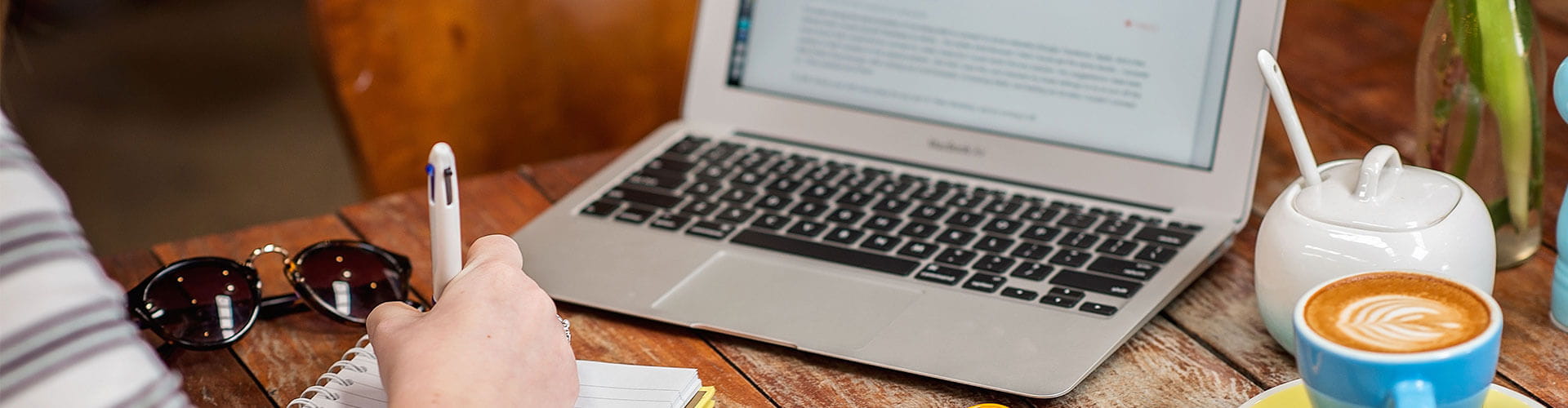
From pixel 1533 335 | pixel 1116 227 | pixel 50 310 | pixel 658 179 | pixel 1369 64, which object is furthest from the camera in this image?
pixel 1369 64

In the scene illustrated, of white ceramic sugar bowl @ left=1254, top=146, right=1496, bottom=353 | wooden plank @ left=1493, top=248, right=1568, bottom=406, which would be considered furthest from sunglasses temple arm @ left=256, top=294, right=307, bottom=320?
wooden plank @ left=1493, top=248, right=1568, bottom=406

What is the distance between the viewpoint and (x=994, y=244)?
31.3 inches

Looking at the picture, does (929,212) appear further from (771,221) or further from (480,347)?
(480,347)

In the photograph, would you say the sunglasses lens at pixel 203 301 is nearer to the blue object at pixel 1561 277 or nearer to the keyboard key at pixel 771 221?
the keyboard key at pixel 771 221

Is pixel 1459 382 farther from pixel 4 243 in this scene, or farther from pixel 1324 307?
pixel 4 243

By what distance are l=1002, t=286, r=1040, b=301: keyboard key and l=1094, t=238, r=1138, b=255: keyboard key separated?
67 mm

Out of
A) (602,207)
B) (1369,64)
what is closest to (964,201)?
(602,207)

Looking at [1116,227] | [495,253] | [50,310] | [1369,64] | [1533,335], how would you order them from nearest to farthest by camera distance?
[50,310]
[495,253]
[1533,335]
[1116,227]
[1369,64]

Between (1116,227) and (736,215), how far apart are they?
23 centimetres

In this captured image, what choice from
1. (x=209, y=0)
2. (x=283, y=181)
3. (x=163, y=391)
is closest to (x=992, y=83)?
(x=163, y=391)

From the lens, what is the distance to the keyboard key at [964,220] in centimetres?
82

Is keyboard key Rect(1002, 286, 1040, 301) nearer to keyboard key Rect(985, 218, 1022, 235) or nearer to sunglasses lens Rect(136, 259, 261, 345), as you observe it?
keyboard key Rect(985, 218, 1022, 235)

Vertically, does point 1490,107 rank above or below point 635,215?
above

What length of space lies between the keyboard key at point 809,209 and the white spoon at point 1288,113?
302 millimetres
